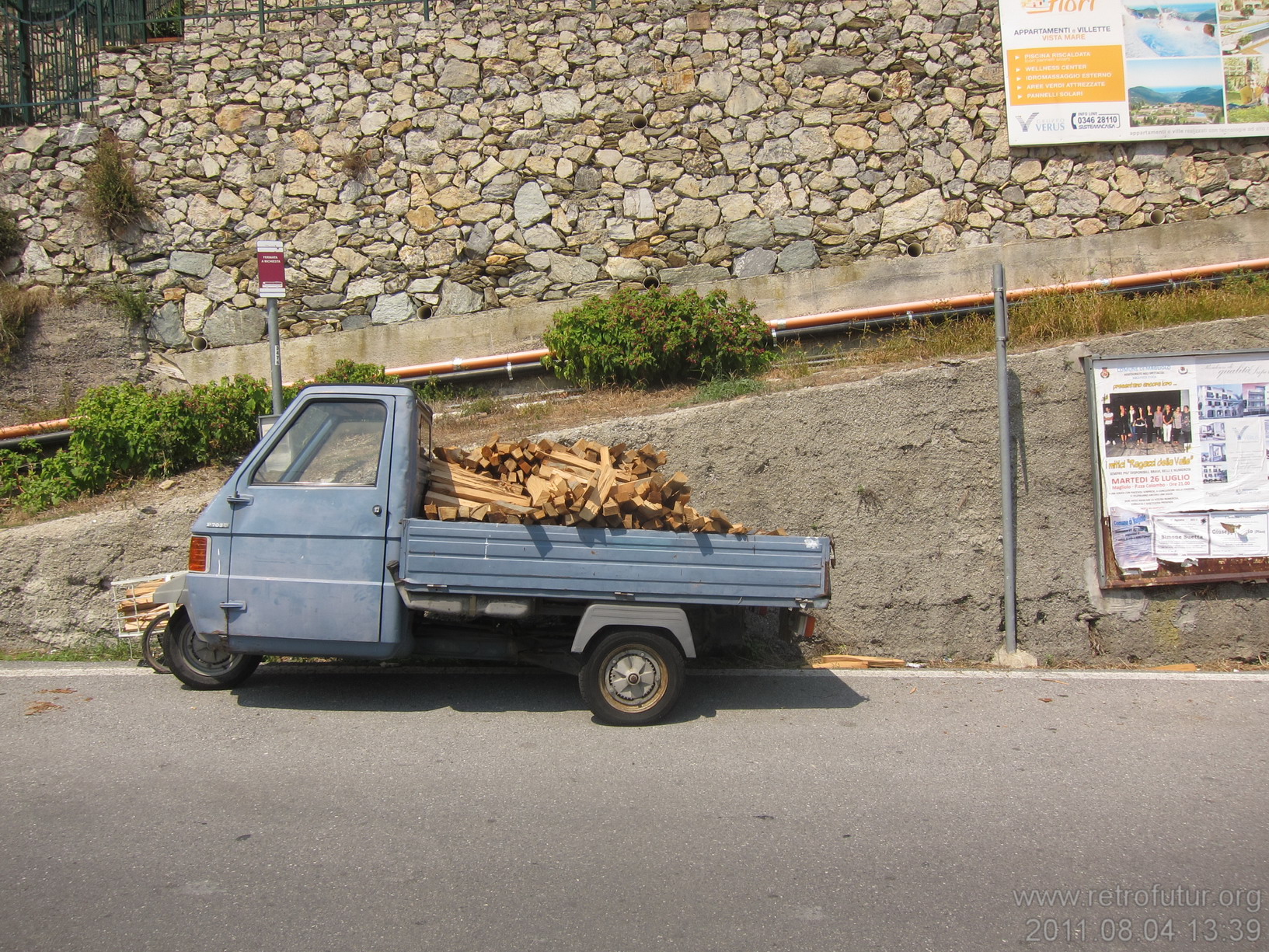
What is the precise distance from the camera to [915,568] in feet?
25.6

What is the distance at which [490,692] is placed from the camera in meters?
6.43

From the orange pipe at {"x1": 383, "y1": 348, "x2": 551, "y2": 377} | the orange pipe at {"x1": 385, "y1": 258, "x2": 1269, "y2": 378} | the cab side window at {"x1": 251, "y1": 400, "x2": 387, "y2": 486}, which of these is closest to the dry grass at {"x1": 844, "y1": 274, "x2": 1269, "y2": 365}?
the orange pipe at {"x1": 385, "y1": 258, "x2": 1269, "y2": 378}

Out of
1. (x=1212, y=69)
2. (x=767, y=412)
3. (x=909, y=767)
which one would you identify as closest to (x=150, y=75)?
(x=767, y=412)

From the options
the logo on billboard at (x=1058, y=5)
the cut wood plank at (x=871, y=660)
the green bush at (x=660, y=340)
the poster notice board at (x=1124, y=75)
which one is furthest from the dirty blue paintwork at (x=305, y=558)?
the logo on billboard at (x=1058, y=5)

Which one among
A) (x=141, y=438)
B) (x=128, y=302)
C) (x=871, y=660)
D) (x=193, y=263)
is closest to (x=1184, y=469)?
(x=871, y=660)

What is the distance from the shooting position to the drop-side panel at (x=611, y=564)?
18.1 ft

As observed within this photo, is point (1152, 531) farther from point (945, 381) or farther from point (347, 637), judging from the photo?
point (347, 637)

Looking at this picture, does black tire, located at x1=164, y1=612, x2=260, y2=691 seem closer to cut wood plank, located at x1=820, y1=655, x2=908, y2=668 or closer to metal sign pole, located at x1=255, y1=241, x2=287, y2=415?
metal sign pole, located at x1=255, y1=241, x2=287, y2=415

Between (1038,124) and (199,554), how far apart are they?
10.7 m

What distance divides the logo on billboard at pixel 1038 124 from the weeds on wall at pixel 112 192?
433 inches

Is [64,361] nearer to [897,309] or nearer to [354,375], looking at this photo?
[354,375]

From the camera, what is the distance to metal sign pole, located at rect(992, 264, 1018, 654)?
7.65 m

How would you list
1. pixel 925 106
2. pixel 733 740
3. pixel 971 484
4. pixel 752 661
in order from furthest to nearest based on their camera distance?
1. pixel 925 106
2. pixel 971 484
3. pixel 752 661
4. pixel 733 740

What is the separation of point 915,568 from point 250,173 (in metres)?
9.49
